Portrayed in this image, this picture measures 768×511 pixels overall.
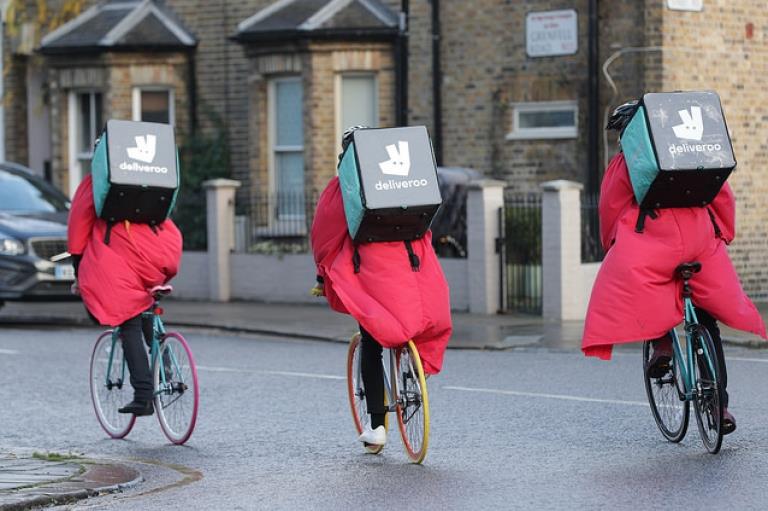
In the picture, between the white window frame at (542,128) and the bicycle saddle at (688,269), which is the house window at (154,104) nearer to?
the white window frame at (542,128)

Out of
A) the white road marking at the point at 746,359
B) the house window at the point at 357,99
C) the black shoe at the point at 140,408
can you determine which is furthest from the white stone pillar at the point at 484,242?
the black shoe at the point at 140,408

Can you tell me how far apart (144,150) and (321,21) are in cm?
1342

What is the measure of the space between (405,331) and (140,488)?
160cm

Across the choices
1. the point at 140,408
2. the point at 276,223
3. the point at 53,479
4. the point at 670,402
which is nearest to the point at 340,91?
the point at 276,223

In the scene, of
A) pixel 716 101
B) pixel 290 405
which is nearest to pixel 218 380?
pixel 290 405

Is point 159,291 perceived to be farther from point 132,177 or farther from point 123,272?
point 132,177

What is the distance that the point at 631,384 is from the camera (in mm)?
12711

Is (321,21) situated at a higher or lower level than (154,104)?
higher

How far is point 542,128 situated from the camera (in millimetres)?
22359

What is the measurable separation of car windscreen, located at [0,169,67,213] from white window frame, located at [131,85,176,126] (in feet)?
16.5

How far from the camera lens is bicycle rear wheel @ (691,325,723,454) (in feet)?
29.7

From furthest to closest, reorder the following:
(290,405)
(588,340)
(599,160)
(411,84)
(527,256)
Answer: (411,84)
(599,160)
(527,256)
(290,405)
(588,340)

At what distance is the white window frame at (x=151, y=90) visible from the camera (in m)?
26.0

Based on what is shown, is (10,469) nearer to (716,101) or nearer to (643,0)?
(716,101)
